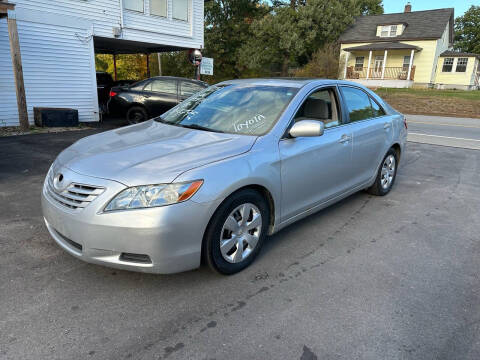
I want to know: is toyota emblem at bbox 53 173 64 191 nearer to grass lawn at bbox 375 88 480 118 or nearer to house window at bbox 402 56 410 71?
grass lawn at bbox 375 88 480 118

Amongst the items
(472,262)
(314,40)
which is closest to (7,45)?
(472,262)

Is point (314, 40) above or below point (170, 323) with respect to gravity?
above

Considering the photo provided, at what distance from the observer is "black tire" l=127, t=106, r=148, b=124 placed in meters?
11.0

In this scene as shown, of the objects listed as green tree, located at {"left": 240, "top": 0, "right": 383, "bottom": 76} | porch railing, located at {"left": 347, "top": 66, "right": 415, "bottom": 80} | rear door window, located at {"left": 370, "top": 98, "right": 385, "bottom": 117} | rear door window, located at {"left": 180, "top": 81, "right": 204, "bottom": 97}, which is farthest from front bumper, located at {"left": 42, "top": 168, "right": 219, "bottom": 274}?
porch railing, located at {"left": 347, "top": 66, "right": 415, "bottom": 80}

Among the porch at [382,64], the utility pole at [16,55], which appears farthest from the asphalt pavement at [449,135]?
the porch at [382,64]

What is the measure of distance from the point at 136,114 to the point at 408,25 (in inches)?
1366

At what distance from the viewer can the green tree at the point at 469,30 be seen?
53656 mm

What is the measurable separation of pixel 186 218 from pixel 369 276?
1.68 meters

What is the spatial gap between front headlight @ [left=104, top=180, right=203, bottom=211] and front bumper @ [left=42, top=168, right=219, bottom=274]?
0.04 m

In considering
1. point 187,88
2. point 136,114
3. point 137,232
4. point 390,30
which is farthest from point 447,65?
point 137,232

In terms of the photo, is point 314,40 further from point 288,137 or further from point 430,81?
point 288,137

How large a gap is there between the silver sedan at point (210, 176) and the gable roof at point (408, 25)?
36.1 meters

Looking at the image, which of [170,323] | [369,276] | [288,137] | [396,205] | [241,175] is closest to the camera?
[170,323]

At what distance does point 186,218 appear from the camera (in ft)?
8.31
